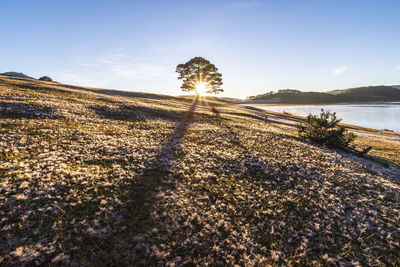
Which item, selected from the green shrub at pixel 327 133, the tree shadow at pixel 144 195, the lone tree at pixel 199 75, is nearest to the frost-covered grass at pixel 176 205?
the tree shadow at pixel 144 195

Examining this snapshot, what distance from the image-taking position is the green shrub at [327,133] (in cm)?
2311

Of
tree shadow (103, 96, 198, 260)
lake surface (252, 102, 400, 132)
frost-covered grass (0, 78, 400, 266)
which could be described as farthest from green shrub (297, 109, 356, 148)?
lake surface (252, 102, 400, 132)

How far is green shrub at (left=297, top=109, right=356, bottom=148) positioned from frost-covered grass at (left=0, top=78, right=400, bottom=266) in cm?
681

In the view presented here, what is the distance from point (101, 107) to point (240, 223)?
28.6 m

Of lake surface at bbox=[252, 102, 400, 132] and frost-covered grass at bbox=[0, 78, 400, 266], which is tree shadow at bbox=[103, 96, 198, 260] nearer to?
frost-covered grass at bbox=[0, 78, 400, 266]

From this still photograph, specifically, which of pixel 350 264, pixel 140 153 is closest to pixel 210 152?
pixel 140 153

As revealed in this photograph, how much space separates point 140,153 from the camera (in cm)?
1474

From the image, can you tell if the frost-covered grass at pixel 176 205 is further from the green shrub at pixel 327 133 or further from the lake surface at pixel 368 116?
the lake surface at pixel 368 116

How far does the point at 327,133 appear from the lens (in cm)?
2389

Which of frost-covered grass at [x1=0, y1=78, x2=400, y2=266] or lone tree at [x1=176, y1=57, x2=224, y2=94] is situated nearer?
frost-covered grass at [x1=0, y1=78, x2=400, y2=266]

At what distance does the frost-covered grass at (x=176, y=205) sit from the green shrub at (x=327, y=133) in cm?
681

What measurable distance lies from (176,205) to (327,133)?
24741 mm

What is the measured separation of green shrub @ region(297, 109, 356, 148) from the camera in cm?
2311

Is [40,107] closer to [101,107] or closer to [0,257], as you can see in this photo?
[101,107]
